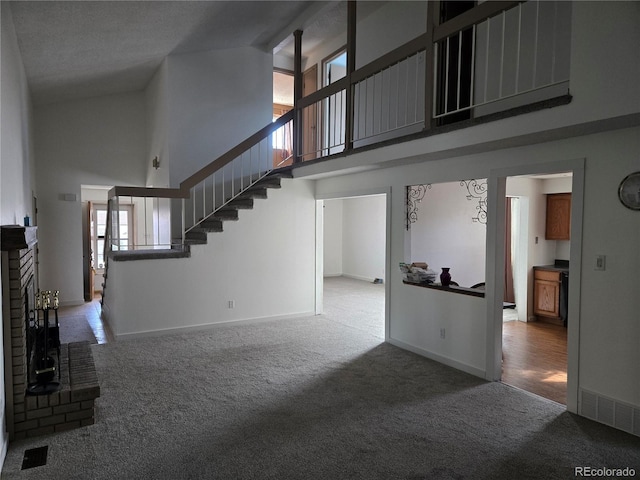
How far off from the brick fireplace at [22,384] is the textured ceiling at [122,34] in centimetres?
230

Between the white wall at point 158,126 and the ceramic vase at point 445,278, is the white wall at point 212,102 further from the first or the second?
the ceramic vase at point 445,278

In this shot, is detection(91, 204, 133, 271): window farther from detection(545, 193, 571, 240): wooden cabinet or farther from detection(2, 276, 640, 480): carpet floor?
detection(545, 193, 571, 240): wooden cabinet

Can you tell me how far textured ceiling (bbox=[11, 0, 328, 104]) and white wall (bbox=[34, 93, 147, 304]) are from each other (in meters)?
0.31

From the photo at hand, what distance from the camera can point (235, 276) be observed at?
6109mm

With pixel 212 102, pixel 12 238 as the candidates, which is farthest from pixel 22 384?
pixel 212 102

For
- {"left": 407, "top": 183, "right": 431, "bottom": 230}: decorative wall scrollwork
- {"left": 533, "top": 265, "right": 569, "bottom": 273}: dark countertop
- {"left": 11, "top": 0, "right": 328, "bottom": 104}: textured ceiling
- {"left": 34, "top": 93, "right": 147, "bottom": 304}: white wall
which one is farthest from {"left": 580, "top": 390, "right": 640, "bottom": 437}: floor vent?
{"left": 34, "top": 93, "right": 147, "bottom": 304}: white wall

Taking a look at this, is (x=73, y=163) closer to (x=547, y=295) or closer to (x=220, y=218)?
(x=220, y=218)

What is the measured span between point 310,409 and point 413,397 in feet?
2.88

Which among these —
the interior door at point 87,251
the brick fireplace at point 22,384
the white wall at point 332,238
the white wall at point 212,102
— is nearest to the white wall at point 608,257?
the brick fireplace at point 22,384

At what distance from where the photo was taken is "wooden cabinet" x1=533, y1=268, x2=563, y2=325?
616 cm

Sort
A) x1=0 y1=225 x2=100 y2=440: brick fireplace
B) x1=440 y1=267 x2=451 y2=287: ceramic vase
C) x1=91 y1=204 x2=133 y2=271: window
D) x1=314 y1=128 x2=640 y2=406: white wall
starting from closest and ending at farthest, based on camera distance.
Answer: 1. x1=0 y1=225 x2=100 y2=440: brick fireplace
2. x1=314 y1=128 x2=640 y2=406: white wall
3. x1=440 y1=267 x2=451 y2=287: ceramic vase
4. x1=91 y1=204 x2=133 y2=271: window

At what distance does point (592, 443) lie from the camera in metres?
2.94

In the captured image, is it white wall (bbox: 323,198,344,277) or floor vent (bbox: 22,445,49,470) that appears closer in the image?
floor vent (bbox: 22,445,49,470)

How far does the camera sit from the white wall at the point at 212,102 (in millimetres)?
6840
